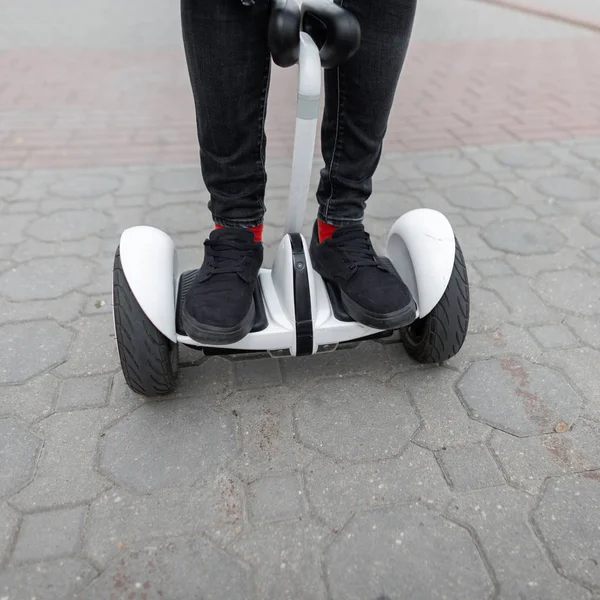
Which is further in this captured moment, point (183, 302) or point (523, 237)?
point (523, 237)

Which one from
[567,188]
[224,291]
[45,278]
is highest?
[224,291]

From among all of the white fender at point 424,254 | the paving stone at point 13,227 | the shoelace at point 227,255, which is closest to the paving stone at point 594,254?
the white fender at point 424,254

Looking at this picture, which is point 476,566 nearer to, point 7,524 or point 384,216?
point 7,524

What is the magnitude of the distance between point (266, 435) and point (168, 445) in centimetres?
24

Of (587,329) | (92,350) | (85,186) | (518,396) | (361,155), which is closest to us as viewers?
(361,155)

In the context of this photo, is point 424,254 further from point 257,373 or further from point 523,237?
point 523,237

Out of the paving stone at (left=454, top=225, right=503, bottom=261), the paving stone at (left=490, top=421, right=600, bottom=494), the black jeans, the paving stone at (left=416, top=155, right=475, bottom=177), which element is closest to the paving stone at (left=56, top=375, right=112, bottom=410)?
the black jeans

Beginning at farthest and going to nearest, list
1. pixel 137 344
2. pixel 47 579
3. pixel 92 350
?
pixel 92 350 → pixel 137 344 → pixel 47 579

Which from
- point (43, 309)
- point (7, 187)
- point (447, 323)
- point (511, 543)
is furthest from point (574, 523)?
point (7, 187)

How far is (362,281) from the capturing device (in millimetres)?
1387

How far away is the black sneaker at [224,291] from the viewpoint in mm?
1286

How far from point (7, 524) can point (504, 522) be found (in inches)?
41.9

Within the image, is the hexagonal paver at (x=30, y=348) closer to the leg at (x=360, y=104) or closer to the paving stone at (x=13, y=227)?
the paving stone at (x=13, y=227)

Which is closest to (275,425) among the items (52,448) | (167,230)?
(52,448)
